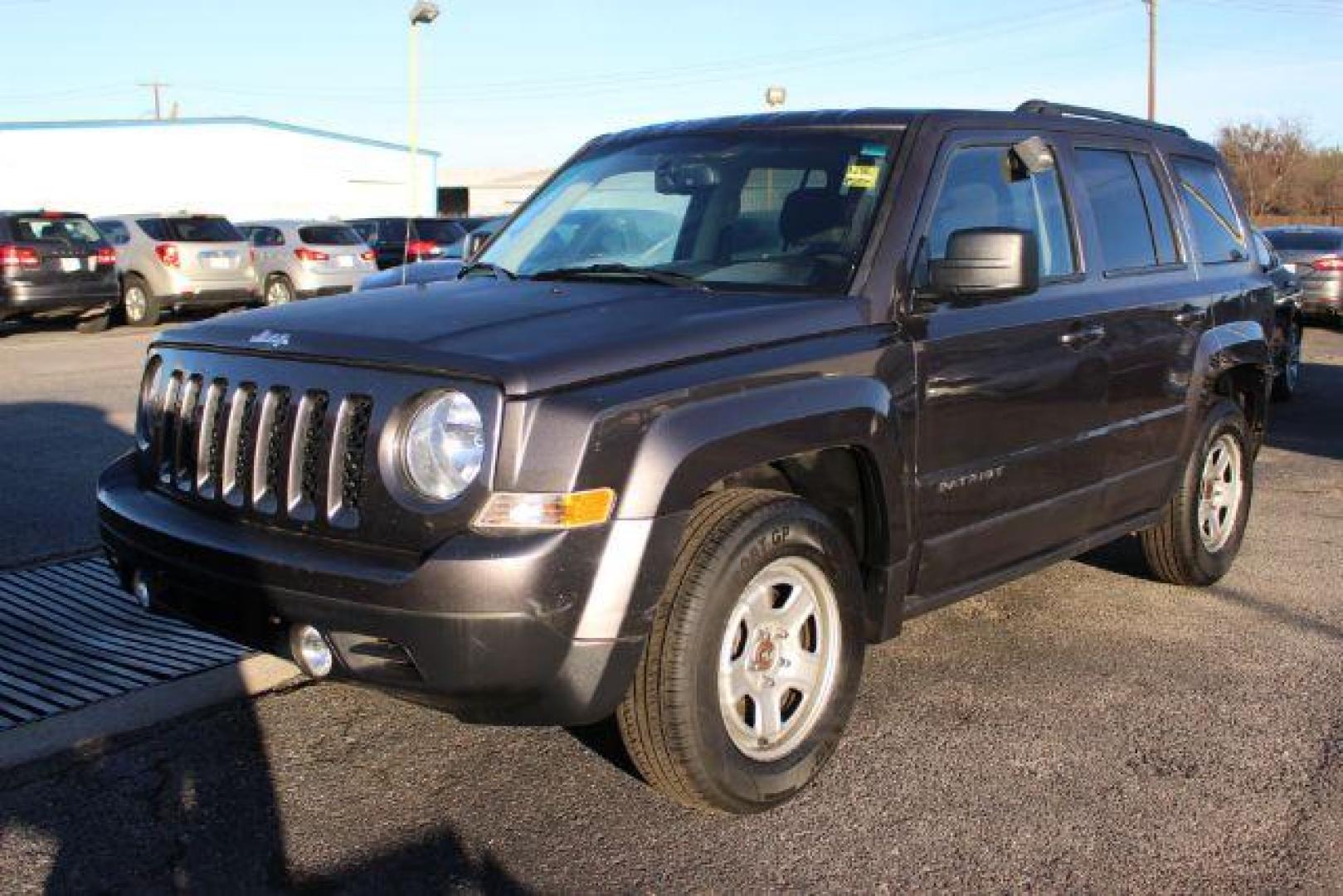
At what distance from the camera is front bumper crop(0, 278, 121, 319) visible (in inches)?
679

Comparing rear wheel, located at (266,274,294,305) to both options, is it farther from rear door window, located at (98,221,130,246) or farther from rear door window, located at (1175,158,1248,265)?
rear door window, located at (1175,158,1248,265)

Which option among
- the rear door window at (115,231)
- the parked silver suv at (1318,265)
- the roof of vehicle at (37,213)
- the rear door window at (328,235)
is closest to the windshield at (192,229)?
the rear door window at (115,231)

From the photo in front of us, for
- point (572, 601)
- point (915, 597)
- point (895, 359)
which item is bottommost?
point (915, 597)

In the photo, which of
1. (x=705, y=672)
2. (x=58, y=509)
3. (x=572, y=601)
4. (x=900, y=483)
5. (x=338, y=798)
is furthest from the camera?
(x=58, y=509)

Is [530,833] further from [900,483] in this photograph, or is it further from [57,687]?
[57,687]

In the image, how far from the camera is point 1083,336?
4691 millimetres

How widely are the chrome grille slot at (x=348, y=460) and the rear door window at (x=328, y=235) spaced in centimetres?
1964

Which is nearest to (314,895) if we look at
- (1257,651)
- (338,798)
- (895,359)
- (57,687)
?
(338,798)

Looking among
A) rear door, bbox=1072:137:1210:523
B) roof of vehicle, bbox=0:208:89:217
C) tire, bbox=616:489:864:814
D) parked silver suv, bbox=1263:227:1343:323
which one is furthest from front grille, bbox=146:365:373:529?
parked silver suv, bbox=1263:227:1343:323

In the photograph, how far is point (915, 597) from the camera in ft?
13.5

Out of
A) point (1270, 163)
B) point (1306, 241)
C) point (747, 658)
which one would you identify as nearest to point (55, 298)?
point (747, 658)

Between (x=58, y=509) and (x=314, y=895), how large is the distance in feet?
14.8

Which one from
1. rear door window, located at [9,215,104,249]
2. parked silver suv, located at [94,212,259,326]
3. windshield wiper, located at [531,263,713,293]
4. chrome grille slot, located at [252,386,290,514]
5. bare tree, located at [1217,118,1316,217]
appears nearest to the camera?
chrome grille slot, located at [252,386,290,514]

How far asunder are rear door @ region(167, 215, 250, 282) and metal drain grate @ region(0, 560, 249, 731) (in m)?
15.3
